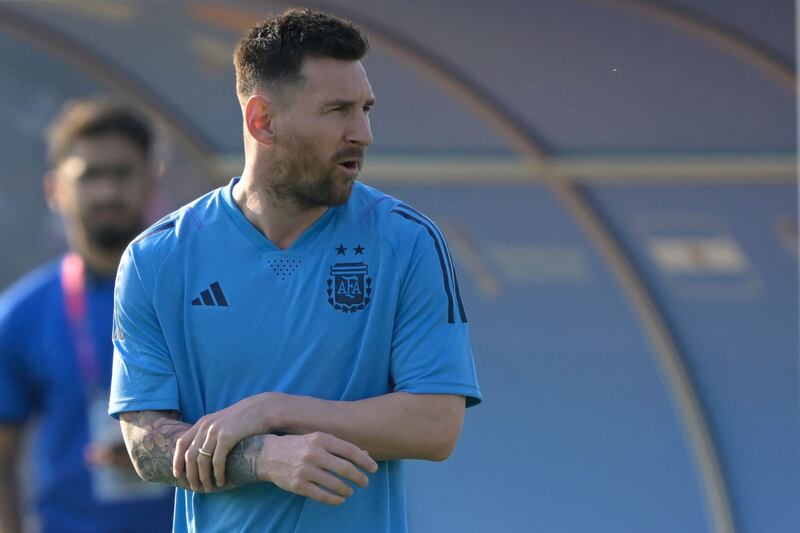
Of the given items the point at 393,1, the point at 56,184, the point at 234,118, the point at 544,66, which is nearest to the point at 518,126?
the point at 544,66

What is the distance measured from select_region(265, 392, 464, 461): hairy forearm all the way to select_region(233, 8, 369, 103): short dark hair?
61 cm

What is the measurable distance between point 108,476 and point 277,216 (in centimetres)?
184

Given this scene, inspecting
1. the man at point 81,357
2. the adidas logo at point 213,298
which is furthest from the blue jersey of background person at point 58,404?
the adidas logo at point 213,298

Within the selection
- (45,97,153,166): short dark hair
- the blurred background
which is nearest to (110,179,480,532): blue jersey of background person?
(45,97,153,166): short dark hair

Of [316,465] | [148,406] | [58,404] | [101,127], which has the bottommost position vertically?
[316,465]

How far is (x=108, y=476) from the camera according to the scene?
4.50 meters

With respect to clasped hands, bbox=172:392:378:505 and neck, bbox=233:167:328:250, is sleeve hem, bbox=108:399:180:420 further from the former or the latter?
neck, bbox=233:167:328:250

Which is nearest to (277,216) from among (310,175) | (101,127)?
(310,175)

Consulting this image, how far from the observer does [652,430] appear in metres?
6.40

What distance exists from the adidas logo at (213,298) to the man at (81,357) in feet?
5.46

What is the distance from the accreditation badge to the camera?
448 centimetres

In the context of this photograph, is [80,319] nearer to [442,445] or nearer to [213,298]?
[213,298]

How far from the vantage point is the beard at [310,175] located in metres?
2.83

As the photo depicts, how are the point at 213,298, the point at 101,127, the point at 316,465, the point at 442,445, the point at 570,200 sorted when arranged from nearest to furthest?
the point at 316,465
the point at 442,445
the point at 213,298
the point at 101,127
the point at 570,200
